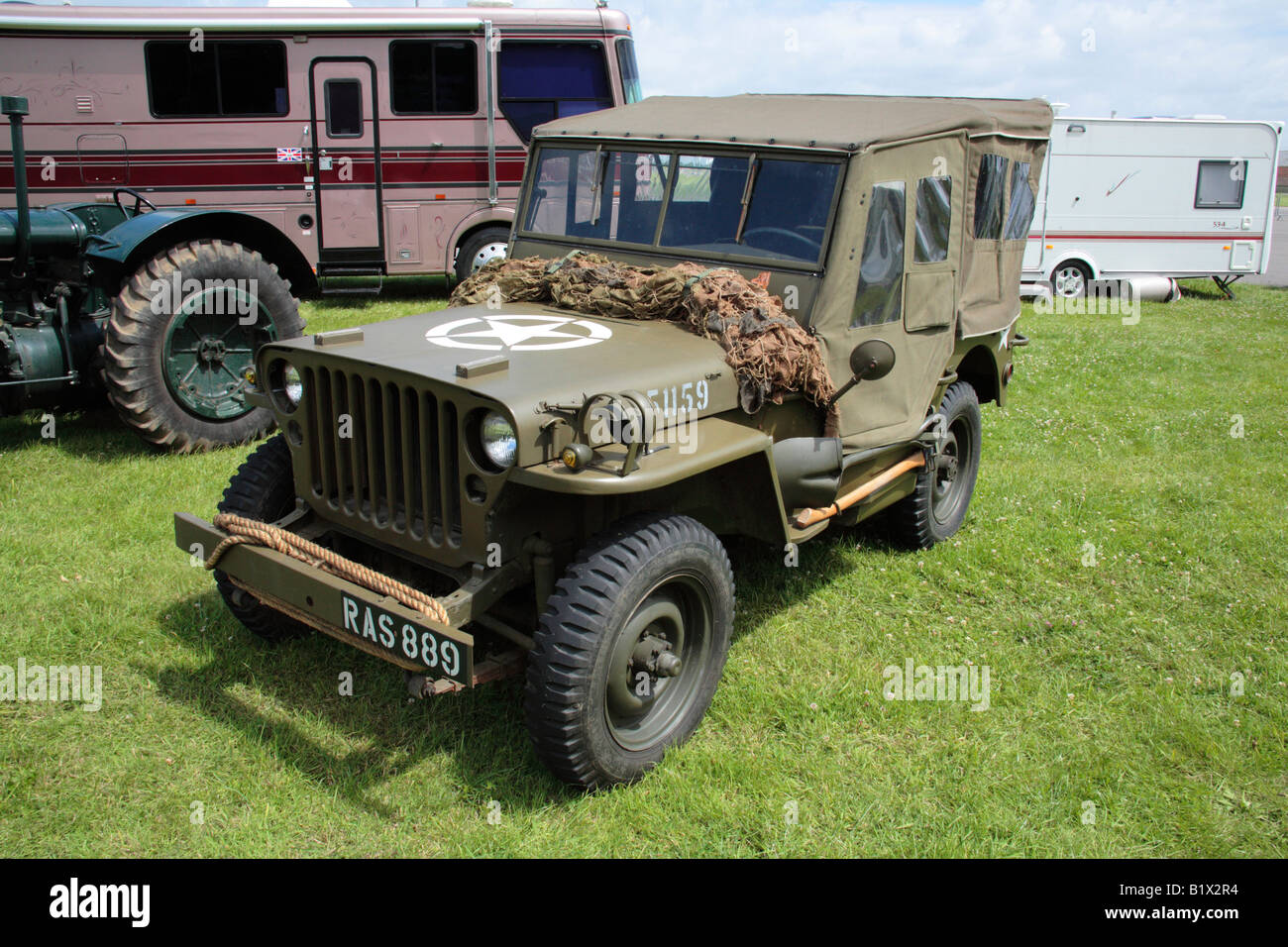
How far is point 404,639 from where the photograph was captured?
126 inches

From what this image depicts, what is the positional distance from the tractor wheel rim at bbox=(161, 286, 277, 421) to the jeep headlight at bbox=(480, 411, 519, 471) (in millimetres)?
4009

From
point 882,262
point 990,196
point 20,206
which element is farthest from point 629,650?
point 20,206

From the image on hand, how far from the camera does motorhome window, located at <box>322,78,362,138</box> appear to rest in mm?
11102

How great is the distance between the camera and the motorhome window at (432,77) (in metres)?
11.2

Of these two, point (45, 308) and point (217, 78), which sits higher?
point (217, 78)

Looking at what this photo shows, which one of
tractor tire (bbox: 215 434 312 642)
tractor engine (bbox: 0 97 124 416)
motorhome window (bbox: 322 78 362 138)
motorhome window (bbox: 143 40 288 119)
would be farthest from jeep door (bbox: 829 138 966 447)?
motorhome window (bbox: 143 40 288 119)

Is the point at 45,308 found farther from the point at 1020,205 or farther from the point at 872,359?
the point at 1020,205

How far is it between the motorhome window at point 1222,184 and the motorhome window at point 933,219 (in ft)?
42.1

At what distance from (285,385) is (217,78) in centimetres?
847

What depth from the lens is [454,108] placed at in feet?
37.3

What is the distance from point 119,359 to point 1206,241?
15.3 metres

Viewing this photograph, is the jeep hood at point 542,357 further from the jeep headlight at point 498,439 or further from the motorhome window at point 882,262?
the motorhome window at point 882,262

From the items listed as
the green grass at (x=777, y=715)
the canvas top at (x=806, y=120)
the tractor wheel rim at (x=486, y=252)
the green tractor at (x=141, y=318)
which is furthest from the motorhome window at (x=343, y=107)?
the canvas top at (x=806, y=120)

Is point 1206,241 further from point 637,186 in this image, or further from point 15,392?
point 15,392
